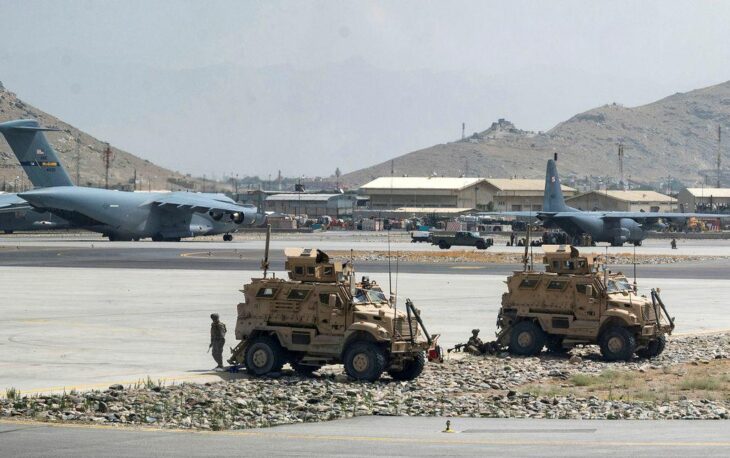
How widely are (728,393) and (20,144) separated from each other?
95814mm

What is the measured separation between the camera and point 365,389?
2445 cm

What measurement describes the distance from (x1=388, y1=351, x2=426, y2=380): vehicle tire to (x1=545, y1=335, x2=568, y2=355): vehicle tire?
6.07 m

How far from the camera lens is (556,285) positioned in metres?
30.6

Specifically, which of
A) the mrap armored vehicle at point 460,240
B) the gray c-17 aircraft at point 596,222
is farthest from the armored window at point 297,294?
the gray c-17 aircraft at point 596,222

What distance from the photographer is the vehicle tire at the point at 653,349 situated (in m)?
30.7

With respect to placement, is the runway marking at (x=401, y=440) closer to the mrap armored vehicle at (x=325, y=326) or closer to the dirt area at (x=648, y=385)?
the dirt area at (x=648, y=385)

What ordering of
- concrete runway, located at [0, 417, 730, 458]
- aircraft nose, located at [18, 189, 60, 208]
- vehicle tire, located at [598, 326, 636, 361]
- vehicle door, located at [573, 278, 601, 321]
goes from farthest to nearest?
1. aircraft nose, located at [18, 189, 60, 208]
2. vehicle door, located at [573, 278, 601, 321]
3. vehicle tire, located at [598, 326, 636, 361]
4. concrete runway, located at [0, 417, 730, 458]

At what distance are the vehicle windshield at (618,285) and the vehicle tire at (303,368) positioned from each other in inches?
312

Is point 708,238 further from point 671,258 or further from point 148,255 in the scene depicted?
point 148,255

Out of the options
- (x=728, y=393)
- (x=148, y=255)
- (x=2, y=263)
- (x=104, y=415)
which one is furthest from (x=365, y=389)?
(x=148, y=255)

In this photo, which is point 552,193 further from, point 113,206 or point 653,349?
point 653,349

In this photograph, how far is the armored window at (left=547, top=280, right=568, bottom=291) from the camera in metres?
30.5

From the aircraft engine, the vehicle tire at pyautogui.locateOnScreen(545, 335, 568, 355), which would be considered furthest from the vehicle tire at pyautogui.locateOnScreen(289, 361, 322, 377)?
the aircraft engine

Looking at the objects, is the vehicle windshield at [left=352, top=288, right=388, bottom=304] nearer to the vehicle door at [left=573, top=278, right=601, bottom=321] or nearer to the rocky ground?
the rocky ground
